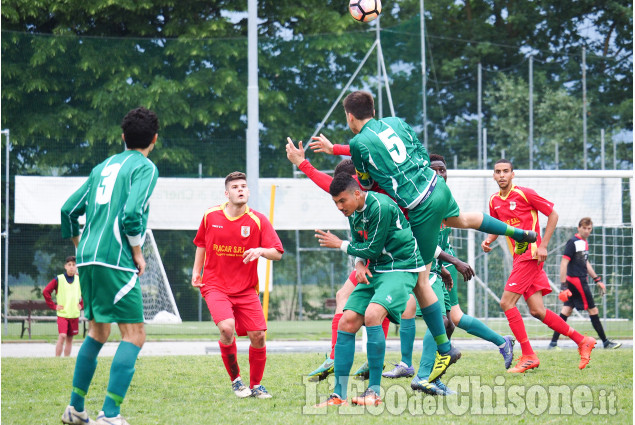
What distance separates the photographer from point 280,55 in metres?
22.8

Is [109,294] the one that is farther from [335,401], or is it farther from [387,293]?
[387,293]

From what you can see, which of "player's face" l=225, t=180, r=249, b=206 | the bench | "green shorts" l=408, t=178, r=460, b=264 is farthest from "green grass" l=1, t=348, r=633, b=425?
the bench

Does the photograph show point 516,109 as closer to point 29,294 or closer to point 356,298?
point 29,294

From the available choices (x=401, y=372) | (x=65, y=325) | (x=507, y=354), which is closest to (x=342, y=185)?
(x=401, y=372)

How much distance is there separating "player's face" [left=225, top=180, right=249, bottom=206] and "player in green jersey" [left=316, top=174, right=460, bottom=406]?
4.21 ft

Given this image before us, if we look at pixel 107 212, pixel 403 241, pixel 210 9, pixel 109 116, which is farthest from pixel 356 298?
pixel 210 9

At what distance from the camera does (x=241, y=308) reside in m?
7.29

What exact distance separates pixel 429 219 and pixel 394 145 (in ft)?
2.16

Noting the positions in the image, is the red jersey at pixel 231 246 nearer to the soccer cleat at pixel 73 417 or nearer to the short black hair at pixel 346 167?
the short black hair at pixel 346 167

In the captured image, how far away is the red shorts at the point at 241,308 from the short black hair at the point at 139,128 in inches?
74.3

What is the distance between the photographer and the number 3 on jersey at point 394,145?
21.2ft

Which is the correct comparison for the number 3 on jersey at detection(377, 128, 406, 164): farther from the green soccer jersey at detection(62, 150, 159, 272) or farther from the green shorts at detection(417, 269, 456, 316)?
the green soccer jersey at detection(62, 150, 159, 272)

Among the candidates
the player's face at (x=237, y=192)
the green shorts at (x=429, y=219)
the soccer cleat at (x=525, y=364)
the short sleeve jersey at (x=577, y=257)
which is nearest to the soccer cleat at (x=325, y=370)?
the green shorts at (x=429, y=219)

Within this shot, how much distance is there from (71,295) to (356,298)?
26.6 ft
